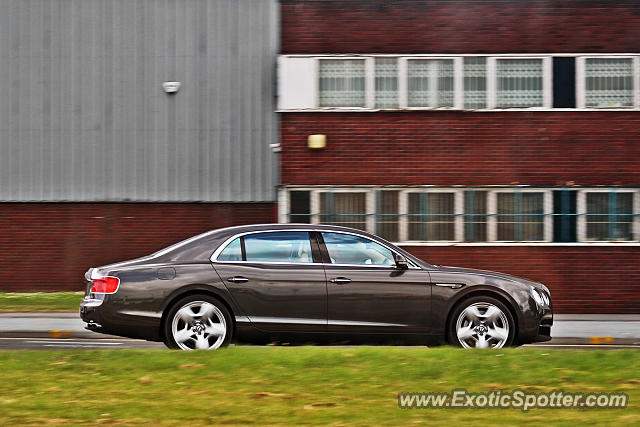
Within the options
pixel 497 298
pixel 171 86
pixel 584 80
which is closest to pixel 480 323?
pixel 497 298

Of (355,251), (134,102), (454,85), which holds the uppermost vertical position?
(454,85)

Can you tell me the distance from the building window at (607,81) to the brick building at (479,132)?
0.03m

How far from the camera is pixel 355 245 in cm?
1186

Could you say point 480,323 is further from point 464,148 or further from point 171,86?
point 171,86

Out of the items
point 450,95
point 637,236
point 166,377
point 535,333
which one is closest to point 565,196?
point 637,236

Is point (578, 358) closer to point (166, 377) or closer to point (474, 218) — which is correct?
point (166, 377)

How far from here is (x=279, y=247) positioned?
38.5ft

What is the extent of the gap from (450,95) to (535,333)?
1076cm

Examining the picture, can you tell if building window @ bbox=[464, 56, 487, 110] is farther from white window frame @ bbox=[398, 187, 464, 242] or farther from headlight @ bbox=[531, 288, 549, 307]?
headlight @ bbox=[531, 288, 549, 307]

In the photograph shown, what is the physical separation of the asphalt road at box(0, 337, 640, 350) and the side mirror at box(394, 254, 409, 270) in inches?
93.8

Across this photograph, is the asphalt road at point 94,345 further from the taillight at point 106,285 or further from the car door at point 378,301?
the car door at point 378,301

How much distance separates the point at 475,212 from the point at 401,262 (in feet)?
34.0

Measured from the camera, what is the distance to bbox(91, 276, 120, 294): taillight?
11273 millimetres

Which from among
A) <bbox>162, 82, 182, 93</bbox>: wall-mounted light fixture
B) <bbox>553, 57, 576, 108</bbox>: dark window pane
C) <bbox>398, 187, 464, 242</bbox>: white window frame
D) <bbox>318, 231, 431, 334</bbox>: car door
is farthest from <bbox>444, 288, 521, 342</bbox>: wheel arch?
<bbox>162, 82, 182, 93</bbox>: wall-mounted light fixture
